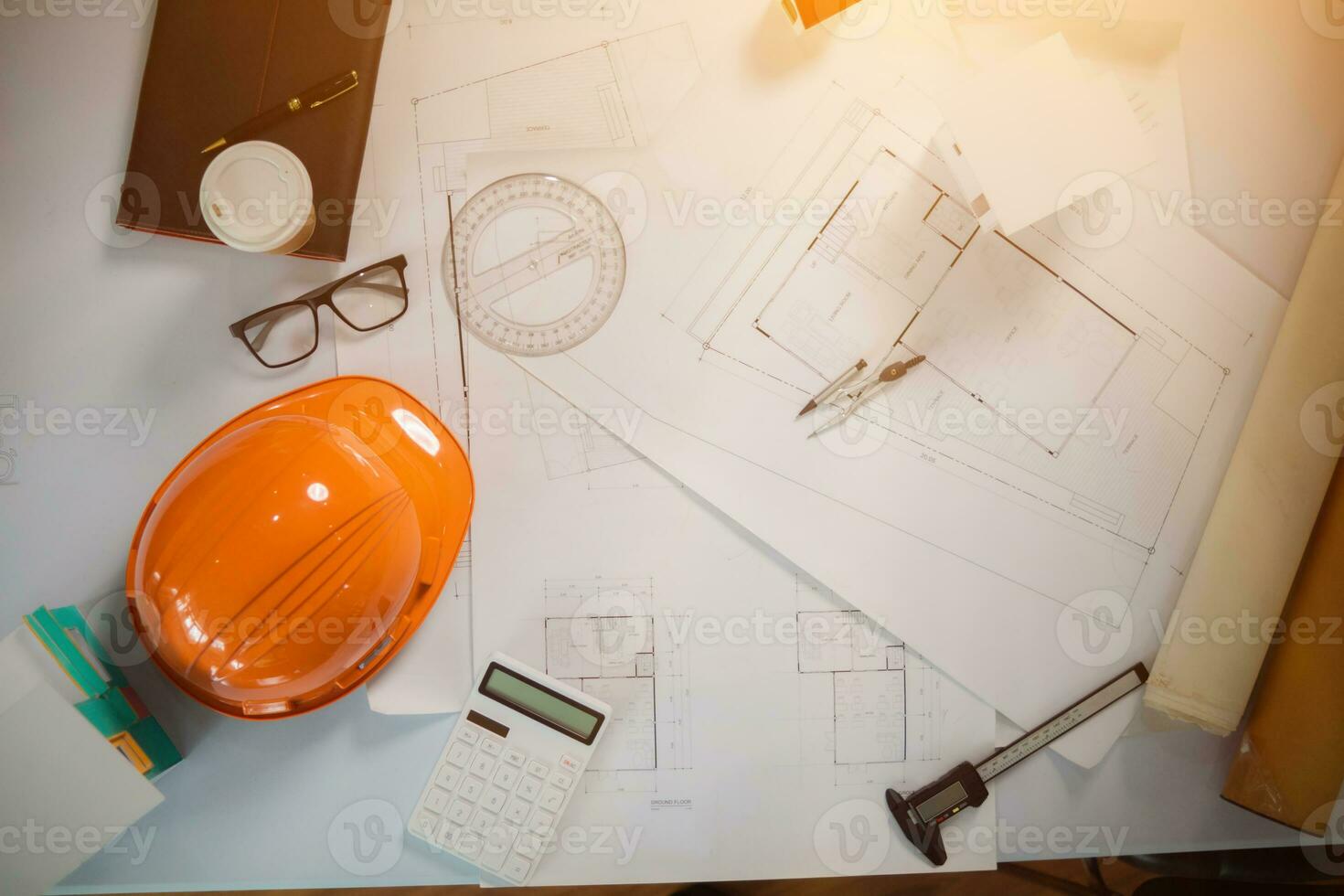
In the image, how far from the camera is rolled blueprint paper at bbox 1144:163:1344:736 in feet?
3.56

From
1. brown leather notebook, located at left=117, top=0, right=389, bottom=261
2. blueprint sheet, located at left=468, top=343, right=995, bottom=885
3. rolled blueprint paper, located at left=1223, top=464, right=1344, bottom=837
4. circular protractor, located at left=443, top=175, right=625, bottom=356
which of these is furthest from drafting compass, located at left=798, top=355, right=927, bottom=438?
brown leather notebook, located at left=117, top=0, right=389, bottom=261

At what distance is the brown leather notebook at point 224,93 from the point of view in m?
1.11

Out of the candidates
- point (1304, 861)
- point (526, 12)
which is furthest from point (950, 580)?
point (526, 12)

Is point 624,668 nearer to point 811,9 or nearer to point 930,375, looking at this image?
point 930,375

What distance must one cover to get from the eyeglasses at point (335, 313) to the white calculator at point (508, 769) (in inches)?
19.9

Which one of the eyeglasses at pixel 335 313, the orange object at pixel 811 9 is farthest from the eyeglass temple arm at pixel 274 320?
the orange object at pixel 811 9

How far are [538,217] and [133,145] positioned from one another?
0.55 m

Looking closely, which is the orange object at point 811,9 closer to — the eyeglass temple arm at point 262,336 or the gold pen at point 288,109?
the gold pen at point 288,109

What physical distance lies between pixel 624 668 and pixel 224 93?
95 centimetres

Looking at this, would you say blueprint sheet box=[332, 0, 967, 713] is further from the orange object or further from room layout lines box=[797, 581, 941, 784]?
room layout lines box=[797, 581, 941, 784]

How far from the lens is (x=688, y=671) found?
118 cm

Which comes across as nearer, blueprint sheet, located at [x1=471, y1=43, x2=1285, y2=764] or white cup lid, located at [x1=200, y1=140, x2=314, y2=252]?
white cup lid, located at [x1=200, y1=140, x2=314, y2=252]

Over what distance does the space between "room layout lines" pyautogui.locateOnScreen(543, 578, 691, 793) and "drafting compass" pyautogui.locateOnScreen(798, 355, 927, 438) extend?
0.34 meters

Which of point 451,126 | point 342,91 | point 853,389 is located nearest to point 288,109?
point 342,91
